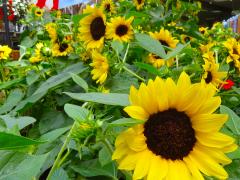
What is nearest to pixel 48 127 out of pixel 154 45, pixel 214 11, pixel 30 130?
pixel 30 130

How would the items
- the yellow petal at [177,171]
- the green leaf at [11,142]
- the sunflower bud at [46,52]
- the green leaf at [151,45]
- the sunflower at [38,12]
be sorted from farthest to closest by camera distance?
the sunflower at [38,12] → the sunflower bud at [46,52] → the green leaf at [151,45] → the yellow petal at [177,171] → the green leaf at [11,142]

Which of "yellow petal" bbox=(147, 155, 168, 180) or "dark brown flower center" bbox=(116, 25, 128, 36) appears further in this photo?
"dark brown flower center" bbox=(116, 25, 128, 36)

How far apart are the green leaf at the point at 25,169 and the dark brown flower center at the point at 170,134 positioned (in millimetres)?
102

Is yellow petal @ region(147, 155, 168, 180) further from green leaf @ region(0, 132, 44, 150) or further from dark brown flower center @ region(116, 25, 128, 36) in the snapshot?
dark brown flower center @ region(116, 25, 128, 36)

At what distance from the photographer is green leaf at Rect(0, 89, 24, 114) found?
2.34 ft

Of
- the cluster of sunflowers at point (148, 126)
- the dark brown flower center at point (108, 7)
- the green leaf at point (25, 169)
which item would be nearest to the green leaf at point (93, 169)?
the cluster of sunflowers at point (148, 126)

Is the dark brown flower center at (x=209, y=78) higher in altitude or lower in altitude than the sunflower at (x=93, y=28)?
lower

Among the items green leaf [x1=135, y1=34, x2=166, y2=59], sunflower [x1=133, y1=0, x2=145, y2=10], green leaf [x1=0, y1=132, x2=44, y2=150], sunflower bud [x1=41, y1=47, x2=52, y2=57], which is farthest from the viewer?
sunflower [x1=133, y1=0, x2=145, y2=10]

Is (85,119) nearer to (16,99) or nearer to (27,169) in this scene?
(27,169)

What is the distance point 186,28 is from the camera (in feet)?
4.07

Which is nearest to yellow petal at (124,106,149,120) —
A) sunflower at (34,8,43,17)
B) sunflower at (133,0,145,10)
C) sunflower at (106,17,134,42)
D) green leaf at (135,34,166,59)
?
green leaf at (135,34,166,59)

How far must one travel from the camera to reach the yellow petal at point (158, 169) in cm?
37

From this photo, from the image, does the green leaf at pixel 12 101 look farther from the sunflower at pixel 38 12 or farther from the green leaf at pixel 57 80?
the sunflower at pixel 38 12

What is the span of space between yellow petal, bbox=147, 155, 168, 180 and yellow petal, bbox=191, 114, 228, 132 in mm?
44
